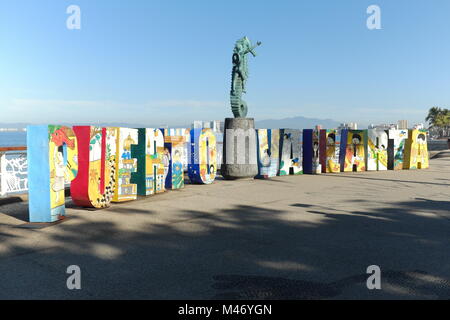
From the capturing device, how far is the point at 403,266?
509 cm

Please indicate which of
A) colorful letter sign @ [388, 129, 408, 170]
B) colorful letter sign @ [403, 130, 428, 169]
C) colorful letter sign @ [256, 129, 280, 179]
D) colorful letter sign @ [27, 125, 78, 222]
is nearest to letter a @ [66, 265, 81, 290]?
colorful letter sign @ [27, 125, 78, 222]

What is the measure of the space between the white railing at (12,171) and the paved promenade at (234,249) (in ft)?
3.15

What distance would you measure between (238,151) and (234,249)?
371 inches

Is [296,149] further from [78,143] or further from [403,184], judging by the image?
[78,143]

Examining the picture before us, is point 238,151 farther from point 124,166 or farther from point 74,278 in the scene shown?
point 74,278

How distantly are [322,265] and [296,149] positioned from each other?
13.0m

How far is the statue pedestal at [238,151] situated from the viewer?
15.0 metres

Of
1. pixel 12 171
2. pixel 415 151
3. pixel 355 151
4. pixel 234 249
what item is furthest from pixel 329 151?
pixel 234 249

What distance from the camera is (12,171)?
10227mm

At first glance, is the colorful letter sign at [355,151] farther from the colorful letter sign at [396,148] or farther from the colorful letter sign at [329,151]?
the colorful letter sign at [396,148]

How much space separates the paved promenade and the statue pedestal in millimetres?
4898

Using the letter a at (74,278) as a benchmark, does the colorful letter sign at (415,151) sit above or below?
above

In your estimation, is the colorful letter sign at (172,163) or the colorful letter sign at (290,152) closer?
the colorful letter sign at (172,163)

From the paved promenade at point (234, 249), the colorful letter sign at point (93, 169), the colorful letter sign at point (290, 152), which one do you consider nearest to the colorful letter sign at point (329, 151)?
the colorful letter sign at point (290, 152)
